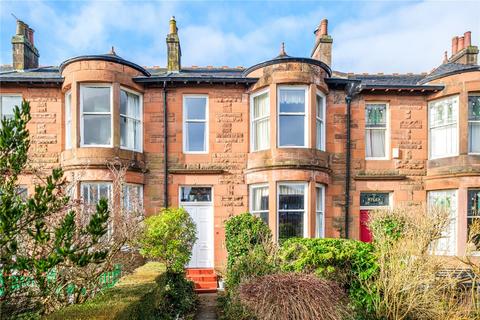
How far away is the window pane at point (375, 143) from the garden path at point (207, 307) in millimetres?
7726

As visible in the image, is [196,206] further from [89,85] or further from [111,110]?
[89,85]

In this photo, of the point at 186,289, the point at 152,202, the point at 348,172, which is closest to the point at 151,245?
the point at 186,289

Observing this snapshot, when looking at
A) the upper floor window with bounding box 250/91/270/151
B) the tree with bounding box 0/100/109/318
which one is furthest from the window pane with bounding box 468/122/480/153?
the tree with bounding box 0/100/109/318

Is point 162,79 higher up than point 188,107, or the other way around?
point 162,79

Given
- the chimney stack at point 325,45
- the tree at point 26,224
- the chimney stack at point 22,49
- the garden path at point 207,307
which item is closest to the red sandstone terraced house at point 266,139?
the chimney stack at point 22,49

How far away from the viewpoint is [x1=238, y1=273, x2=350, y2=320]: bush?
4590 millimetres

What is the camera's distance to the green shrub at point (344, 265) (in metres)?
6.17

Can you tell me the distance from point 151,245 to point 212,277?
3114 millimetres

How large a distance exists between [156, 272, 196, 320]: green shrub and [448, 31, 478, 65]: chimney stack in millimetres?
14392

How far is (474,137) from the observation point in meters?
10.4

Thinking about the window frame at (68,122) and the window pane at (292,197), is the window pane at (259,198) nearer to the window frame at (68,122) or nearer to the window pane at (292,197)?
the window pane at (292,197)

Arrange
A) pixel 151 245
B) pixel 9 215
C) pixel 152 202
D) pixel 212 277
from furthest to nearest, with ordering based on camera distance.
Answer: pixel 152 202 < pixel 212 277 < pixel 151 245 < pixel 9 215

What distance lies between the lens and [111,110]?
9711 millimetres

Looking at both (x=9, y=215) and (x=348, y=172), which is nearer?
(x=9, y=215)
